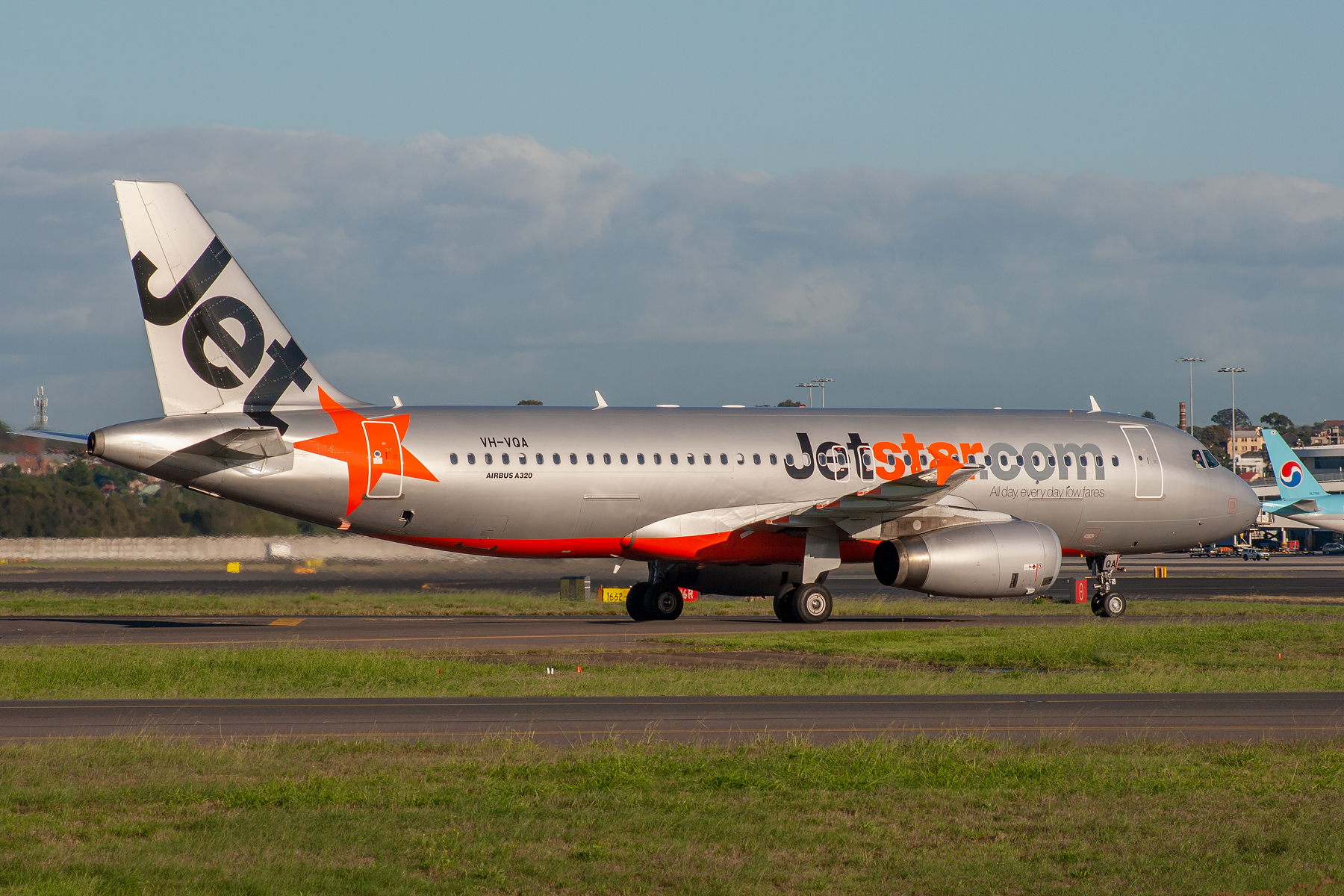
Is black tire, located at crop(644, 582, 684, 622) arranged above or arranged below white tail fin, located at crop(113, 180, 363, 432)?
below

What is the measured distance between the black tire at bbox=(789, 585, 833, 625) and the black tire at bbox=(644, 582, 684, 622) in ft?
10.3

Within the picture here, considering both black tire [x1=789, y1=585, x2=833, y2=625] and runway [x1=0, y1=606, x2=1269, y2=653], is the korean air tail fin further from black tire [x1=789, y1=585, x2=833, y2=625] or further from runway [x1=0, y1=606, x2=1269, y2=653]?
black tire [x1=789, y1=585, x2=833, y2=625]

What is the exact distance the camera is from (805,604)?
1296 inches

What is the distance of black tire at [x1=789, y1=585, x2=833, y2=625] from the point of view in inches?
1296

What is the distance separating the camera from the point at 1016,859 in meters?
9.89

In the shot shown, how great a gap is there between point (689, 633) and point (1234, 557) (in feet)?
268

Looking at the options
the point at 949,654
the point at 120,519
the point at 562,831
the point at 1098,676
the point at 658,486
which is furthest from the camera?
the point at 120,519

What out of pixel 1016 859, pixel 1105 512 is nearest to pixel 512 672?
pixel 1016 859

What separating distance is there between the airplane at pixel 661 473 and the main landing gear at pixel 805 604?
5 cm

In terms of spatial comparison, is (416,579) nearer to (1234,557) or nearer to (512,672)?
(512,672)

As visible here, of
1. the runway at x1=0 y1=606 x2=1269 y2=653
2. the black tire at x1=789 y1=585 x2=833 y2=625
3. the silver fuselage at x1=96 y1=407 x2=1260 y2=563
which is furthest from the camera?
the black tire at x1=789 y1=585 x2=833 y2=625

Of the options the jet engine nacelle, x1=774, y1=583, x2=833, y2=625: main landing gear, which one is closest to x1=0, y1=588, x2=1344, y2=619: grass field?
x1=774, y1=583, x2=833, y2=625: main landing gear

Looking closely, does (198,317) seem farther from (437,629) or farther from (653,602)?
(653,602)

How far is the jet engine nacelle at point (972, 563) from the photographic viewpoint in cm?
3136
